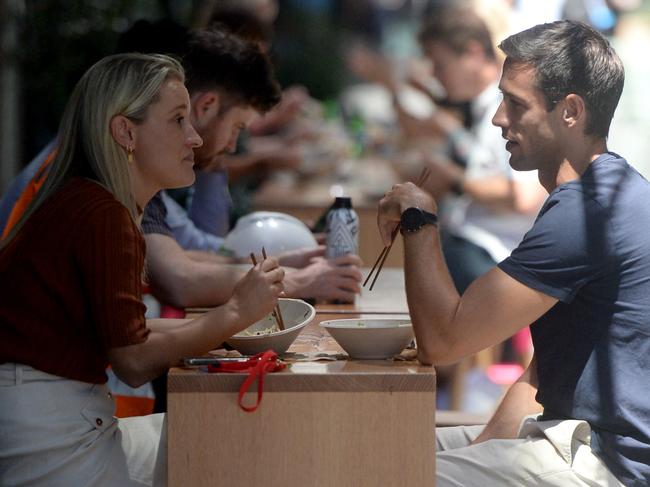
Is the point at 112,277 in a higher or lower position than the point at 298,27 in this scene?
lower

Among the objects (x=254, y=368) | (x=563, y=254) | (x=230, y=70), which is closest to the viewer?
(x=254, y=368)

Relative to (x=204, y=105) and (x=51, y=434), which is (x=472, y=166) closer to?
(x=204, y=105)

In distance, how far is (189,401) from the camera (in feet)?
6.43

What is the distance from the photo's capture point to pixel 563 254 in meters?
2.17

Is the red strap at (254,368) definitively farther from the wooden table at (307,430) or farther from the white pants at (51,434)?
the white pants at (51,434)

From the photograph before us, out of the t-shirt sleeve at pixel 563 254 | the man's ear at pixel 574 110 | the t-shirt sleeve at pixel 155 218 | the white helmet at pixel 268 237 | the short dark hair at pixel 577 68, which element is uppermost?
the short dark hair at pixel 577 68

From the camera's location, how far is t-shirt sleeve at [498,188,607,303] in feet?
7.13

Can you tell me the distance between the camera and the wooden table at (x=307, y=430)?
6.45 feet

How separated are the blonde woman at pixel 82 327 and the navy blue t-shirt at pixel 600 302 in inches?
20.4

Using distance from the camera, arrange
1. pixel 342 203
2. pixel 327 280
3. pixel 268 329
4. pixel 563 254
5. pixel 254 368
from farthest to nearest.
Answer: pixel 342 203
pixel 327 280
pixel 268 329
pixel 563 254
pixel 254 368

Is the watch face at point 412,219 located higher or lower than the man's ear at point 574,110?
lower

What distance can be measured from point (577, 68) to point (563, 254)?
1.41 feet

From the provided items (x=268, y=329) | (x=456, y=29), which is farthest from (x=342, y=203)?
(x=456, y=29)

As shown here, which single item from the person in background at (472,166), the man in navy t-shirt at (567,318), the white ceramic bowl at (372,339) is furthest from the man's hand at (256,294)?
the person in background at (472,166)
